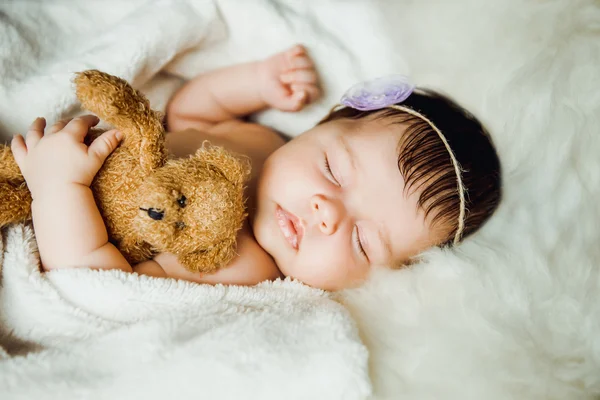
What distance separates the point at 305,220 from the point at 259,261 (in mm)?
132

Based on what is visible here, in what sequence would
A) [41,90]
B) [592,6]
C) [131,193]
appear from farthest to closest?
[41,90]
[592,6]
[131,193]

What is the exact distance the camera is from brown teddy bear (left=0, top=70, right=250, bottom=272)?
28.8 inches

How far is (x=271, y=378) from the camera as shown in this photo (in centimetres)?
69

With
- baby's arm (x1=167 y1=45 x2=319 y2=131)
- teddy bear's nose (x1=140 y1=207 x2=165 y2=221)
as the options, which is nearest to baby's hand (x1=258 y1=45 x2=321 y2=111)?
baby's arm (x1=167 y1=45 x2=319 y2=131)

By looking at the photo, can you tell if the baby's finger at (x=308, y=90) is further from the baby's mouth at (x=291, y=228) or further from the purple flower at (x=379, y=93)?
the baby's mouth at (x=291, y=228)

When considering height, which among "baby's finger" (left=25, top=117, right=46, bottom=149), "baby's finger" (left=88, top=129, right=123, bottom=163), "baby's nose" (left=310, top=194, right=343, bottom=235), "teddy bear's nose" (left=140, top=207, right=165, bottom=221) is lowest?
"baby's nose" (left=310, top=194, right=343, bottom=235)

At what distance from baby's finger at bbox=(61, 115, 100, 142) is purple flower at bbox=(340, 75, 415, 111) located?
0.55m

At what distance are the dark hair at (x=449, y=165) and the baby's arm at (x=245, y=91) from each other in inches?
11.9

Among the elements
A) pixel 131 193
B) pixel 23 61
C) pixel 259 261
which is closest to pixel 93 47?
pixel 23 61

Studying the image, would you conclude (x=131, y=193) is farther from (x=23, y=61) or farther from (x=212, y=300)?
(x=23, y=61)

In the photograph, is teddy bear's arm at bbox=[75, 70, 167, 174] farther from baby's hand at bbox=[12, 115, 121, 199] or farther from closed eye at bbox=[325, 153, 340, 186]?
closed eye at bbox=[325, 153, 340, 186]

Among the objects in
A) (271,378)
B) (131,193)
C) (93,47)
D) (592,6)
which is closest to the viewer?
(271,378)

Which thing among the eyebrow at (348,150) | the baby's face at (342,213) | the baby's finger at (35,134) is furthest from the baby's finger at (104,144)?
the eyebrow at (348,150)

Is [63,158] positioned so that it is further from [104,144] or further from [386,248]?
[386,248]
